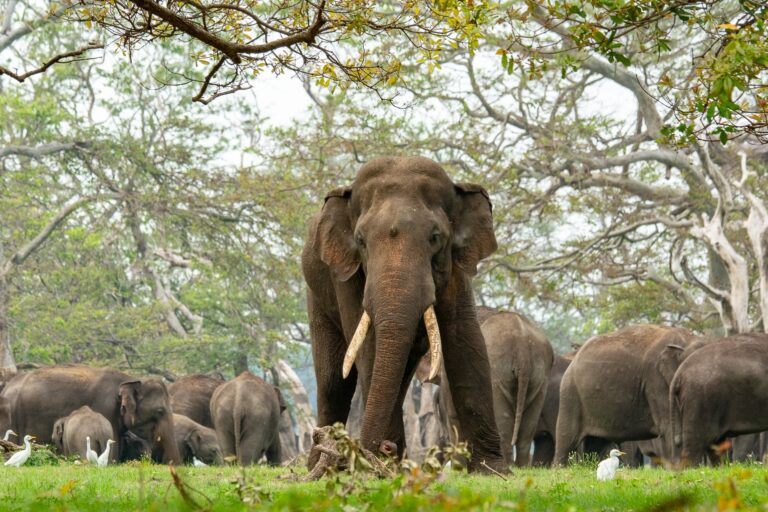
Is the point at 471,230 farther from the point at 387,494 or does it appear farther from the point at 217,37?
the point at 387,494

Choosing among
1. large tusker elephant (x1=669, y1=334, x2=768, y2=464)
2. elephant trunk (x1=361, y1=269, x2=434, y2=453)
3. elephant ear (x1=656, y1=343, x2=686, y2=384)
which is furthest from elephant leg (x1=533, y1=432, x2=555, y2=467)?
elephant trunk (x1=361, y1=269, x2=434, y2=453)

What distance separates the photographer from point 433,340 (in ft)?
33.3

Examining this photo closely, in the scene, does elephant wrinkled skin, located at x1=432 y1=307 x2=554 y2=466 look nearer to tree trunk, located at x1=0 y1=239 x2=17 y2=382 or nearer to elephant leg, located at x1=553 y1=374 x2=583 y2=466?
elephant leg, located at x1=553 y1=374 x2=583 y2=466

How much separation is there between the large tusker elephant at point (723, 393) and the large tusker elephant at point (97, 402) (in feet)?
34.0

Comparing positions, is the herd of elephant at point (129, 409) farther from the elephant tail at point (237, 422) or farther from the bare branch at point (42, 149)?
the bare branch at point (42, 149)

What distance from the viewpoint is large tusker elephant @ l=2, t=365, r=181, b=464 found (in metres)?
22.5

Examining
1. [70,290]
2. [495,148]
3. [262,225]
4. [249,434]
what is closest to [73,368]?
[249,434]

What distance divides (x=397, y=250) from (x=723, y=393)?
6642 millimetres

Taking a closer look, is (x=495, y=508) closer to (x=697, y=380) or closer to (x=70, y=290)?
(x=697, y=380)

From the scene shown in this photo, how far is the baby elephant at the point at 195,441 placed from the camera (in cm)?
2648

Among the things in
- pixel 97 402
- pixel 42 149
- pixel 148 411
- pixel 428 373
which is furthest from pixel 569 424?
pixel 42 149

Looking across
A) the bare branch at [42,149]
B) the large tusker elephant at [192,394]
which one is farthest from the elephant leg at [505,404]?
the bare branch at [42,149]

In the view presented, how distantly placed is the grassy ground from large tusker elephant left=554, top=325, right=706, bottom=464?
643cm

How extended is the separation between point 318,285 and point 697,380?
5.67 meters
